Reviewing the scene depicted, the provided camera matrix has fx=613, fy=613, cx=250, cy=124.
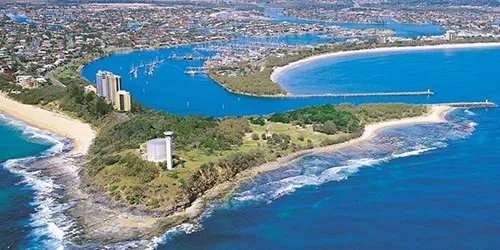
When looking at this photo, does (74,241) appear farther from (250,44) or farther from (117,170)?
(250,44)

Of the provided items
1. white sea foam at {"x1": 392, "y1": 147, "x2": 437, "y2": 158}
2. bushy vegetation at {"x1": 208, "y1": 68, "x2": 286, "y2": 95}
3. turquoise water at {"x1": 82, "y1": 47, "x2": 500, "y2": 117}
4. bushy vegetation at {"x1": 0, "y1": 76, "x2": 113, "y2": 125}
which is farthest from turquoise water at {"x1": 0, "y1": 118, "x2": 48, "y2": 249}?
bushy vegetation at {"x1": 208, "y1": 68, "x2": 286, "y2": 95}

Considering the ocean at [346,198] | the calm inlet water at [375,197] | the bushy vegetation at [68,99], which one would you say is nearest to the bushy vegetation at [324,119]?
the ocean at [346,198]

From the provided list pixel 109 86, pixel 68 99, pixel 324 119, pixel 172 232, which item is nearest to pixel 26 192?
pixel 172 232

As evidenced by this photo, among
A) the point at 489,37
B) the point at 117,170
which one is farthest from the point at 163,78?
the point at 489,37

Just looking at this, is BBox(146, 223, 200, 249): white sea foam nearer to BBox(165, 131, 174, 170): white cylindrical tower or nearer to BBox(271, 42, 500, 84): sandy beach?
BBox(165, 131, 174, 170): white cylindrical tower

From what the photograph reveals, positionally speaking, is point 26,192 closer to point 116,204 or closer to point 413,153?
point 116,204

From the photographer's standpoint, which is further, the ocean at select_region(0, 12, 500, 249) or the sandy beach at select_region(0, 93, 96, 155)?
the sandy beach at select_region(0, 93, 96, 155)
